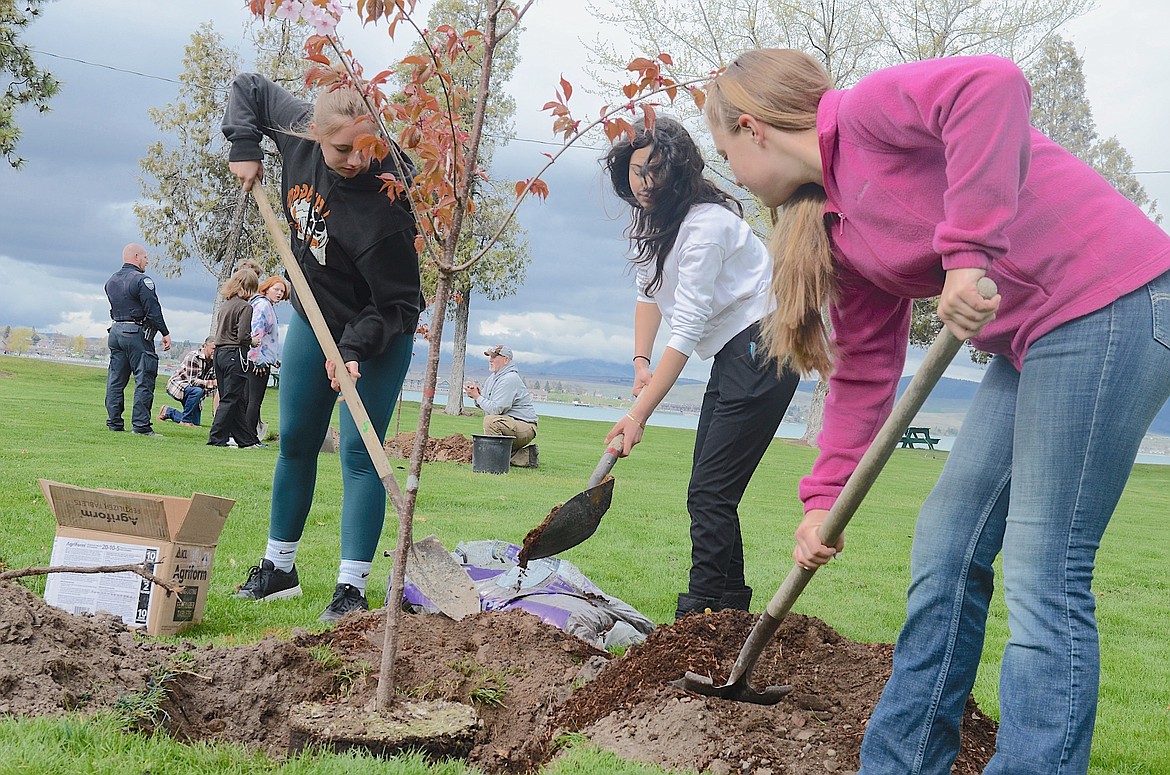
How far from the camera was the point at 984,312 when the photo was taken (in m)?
1.73

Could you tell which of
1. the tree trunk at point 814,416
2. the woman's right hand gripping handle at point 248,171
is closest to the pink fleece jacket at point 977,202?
the woman's right hand gripping handle at point 248,171

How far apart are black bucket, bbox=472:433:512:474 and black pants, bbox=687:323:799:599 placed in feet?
25.2

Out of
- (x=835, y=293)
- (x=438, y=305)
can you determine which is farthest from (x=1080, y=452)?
(x=438, y=305)

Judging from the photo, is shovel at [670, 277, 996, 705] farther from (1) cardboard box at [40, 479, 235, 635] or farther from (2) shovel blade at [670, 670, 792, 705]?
(1) cardboard box at [40, 479, 235, 635]

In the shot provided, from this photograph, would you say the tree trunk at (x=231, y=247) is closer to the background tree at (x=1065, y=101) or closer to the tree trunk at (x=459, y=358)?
the tree trunk at (x=459, y=358)

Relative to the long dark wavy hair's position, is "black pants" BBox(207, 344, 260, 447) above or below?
below

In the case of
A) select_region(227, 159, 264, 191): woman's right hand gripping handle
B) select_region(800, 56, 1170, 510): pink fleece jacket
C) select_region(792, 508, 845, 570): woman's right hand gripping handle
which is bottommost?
select_region(792, 508, 845, 570): woman's right hand gripping handle

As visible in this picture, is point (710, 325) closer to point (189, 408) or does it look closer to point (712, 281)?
point (712, 281)

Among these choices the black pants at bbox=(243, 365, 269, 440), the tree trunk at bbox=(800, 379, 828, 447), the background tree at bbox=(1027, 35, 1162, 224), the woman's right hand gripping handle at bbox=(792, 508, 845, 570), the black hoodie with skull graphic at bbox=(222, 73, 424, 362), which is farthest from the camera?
the background tree at bbox=(1027, 35, 1162, 224)

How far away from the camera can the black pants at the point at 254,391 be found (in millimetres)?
11133

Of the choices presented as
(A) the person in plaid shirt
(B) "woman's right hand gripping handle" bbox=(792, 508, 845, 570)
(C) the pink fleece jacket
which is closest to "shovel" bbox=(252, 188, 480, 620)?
(B) "woman's right hand gripping handle" bbox=(792, 508, 845, 570)

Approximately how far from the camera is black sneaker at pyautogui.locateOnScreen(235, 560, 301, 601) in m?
4.27

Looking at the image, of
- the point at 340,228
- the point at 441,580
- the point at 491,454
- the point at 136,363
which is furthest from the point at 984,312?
the point at 136,363

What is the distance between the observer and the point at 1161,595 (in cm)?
704
